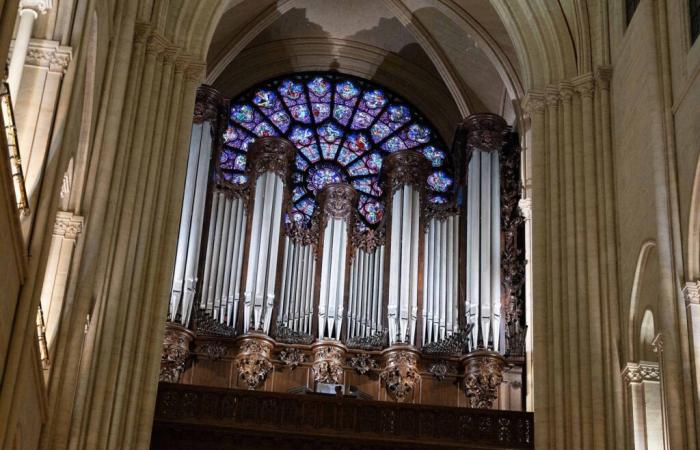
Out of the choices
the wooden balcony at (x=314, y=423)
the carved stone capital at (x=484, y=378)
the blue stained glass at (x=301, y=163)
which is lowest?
the wooden balcony at (x=314, y=423)

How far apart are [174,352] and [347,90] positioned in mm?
7252

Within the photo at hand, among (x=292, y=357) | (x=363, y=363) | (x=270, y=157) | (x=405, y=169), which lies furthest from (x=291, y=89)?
(x=363, y=363)

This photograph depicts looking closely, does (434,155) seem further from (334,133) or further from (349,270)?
(349,270)

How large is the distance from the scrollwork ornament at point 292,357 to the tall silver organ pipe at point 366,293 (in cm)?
85

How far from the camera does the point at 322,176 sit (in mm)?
21969

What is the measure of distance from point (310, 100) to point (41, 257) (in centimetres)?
1295

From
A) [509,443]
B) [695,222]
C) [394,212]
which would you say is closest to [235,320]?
[394,212]

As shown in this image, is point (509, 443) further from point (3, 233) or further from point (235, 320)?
point (3, 233)

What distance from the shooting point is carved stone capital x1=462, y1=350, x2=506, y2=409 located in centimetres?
1855

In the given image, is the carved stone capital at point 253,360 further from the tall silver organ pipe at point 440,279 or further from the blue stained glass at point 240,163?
the blue stained glass at point 240,163

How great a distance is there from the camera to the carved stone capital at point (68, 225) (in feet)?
43.2

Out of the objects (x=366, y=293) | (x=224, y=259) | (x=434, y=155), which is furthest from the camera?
(x=434, y=155)

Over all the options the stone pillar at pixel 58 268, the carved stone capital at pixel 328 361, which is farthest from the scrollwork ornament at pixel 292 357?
the stone pillar at pixel 58 268

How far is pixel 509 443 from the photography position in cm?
1645
